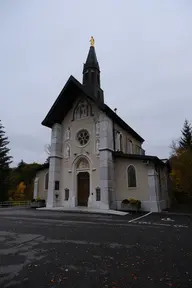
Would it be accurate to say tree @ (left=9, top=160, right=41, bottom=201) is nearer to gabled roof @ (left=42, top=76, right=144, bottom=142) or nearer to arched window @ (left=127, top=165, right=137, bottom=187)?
gabled roof @ (left=42, top=76, right=144, bottom=142)

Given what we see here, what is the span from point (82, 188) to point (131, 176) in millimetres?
4780

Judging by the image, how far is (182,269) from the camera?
352cm

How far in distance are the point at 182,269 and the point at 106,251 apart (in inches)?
68.4

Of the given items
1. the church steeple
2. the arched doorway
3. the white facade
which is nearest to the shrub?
the white facade

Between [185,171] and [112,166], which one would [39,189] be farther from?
[185,171]

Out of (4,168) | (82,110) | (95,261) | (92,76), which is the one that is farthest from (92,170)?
(4,168)

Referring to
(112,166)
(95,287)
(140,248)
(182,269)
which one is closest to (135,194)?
(112,166)

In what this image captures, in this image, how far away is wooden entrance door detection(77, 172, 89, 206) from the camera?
17.4 m

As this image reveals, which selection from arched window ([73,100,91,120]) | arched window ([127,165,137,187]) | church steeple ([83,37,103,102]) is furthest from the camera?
church steeple ([83,37,103,102])

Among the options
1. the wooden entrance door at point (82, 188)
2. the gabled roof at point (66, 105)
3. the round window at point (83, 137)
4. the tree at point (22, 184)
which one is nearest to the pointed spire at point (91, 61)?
the gabled roof at point (66, 105)

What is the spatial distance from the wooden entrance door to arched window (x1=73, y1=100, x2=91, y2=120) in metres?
5.76

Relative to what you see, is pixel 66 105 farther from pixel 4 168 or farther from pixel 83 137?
pixel 4 168

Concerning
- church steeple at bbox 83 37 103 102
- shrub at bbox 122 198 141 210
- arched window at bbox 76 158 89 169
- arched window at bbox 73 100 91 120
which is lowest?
shrub at bbox 122 198 141 210

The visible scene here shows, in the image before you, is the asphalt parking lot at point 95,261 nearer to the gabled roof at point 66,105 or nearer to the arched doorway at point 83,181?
the arched doorway at point 83,181
